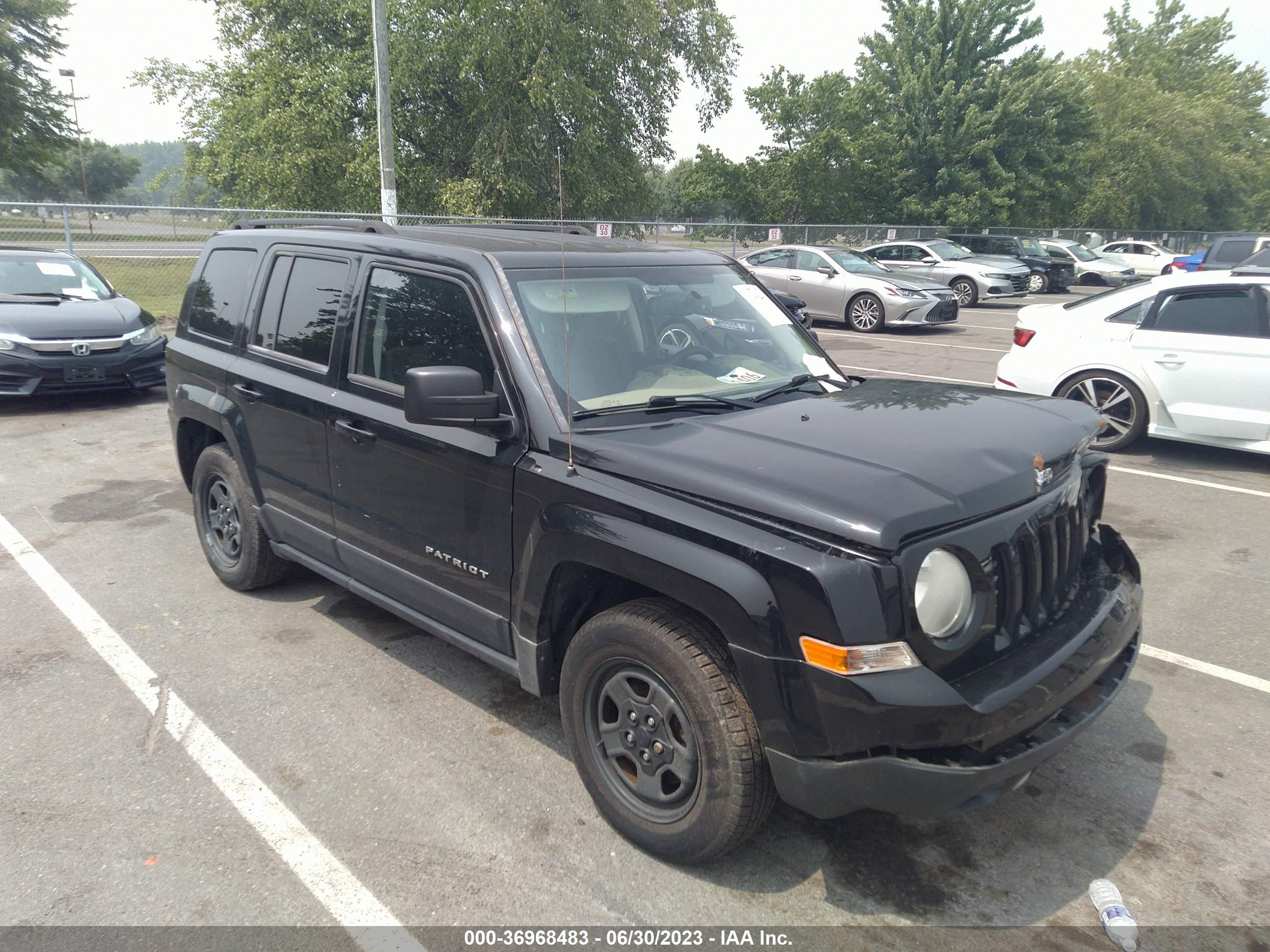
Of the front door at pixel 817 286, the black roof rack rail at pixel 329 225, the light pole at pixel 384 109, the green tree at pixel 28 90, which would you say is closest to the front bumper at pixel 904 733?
the black roof rack rail at pixel 329 225

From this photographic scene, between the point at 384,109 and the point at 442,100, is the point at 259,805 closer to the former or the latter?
the point at 384,109

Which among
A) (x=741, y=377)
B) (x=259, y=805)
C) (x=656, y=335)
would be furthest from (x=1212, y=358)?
(x=259, y=805)

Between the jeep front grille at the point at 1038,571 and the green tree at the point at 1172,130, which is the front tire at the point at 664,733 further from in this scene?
the green tree at the point at 1172,130

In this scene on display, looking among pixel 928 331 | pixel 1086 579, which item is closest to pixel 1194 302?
pixel 1086 579

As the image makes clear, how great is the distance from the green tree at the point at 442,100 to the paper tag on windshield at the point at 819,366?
1771 cm

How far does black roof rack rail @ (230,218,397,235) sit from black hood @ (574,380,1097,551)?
5.57ft

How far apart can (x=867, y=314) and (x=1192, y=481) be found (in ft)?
32.8

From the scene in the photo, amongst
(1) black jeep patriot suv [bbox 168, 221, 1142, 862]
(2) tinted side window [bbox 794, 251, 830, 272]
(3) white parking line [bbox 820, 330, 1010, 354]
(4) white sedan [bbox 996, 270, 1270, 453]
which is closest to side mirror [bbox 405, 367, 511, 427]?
(1) black jeep patriot suv [bbox 168, 221, 1142, 862]

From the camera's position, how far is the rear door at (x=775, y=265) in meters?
17.7

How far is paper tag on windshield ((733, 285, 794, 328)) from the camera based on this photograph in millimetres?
4121

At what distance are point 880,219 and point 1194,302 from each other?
31256 millimetres

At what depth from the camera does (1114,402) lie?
780 cm

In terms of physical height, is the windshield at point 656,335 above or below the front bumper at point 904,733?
above

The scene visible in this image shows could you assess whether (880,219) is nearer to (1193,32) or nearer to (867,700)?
(1193,32)
